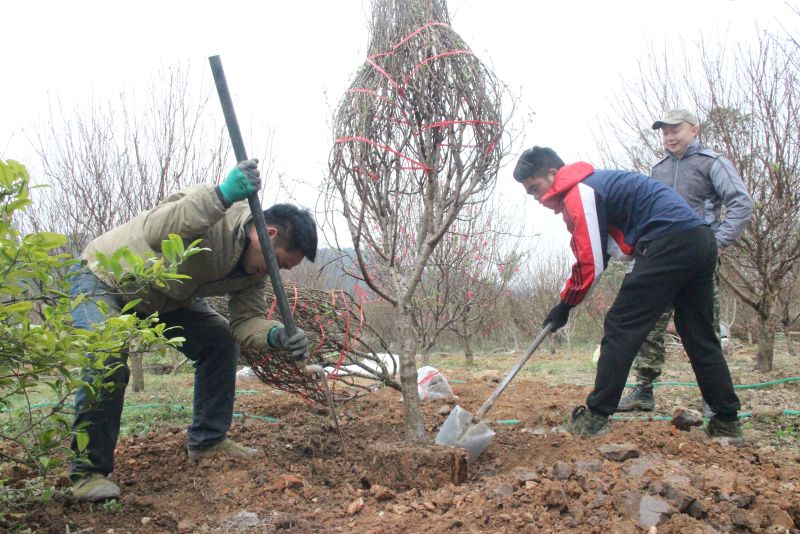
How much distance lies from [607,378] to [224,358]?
1840mm

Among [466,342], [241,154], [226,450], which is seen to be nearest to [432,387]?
[226,450]

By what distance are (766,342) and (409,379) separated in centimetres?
411

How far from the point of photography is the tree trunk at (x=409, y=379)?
9.23 feet

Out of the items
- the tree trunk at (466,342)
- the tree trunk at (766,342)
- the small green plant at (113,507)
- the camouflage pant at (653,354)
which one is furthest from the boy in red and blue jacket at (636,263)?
the tree trunk at (466,342)

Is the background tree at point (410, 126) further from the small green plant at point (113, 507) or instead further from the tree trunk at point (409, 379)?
the small green plant at point (113, 507)

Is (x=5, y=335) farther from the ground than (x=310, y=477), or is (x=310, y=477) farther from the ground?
(x=5, y=335)

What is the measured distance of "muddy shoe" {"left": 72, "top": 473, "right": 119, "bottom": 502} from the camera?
218cm

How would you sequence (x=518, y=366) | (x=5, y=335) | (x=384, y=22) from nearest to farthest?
(x=5, y=335)
(x=384, y=22)
(x=518, y=366)

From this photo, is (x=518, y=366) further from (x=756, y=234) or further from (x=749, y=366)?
(x=749, y=366)

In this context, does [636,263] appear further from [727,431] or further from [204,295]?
[204,295]

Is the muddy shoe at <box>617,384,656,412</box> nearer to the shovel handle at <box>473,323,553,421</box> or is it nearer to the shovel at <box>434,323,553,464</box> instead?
the shovel handle at <box>473,323,553,421</box>

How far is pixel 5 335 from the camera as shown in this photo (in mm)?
1384

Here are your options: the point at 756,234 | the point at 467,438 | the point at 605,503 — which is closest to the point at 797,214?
the point at 756,234

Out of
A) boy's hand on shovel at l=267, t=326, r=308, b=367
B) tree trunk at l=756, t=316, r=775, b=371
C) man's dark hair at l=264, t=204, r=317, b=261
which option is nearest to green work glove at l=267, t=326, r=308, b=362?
boy's hand on shovel at l=267, t=326, r=308, b=367
